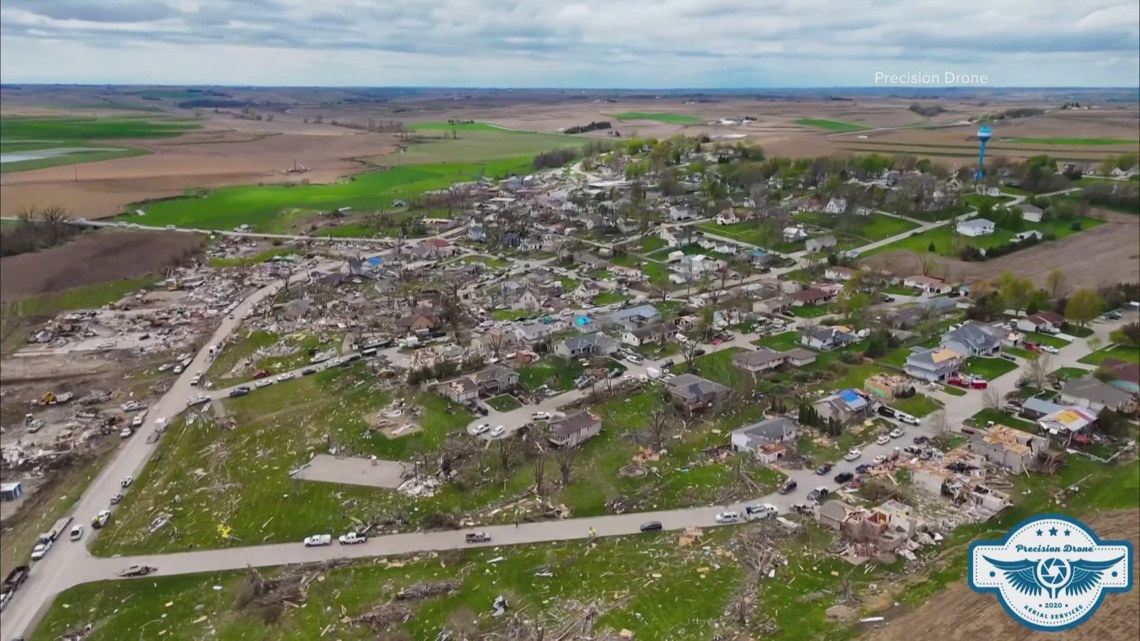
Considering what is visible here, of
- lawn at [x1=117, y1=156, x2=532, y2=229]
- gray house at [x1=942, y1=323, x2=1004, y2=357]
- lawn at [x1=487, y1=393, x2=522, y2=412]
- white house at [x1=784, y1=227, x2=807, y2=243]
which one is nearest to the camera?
lawn at [x1=487, y1=393, x2=522, y2=412]

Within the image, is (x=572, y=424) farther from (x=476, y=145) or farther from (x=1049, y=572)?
(x=476, y=145)

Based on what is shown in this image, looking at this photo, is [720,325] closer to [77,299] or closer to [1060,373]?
[1060,373]

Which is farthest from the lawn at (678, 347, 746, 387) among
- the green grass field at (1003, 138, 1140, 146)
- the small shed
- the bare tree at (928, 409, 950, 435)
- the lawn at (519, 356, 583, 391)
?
the green grass field at (1003, 138, 1140, 146)

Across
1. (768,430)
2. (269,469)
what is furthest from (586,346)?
(269,469)

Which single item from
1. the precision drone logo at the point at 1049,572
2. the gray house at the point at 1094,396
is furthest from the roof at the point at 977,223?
the precision drone logo at the point at 1049,572

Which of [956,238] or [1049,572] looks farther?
[956,238]

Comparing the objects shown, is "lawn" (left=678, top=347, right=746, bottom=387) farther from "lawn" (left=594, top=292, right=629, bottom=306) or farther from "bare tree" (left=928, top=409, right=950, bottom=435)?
"lawn" (left=594, top=292, right=629, bottom=306)
